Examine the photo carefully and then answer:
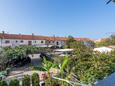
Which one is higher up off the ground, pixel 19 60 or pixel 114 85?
pixel 114 85

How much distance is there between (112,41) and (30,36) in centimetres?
3290

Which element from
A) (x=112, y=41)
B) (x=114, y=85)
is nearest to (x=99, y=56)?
(x=114, y=85)

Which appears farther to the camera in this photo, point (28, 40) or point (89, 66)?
point (28, 40)

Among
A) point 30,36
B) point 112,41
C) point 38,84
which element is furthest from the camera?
point 30,36

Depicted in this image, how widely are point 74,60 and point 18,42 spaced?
64.9 meters

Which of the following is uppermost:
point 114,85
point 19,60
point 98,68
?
point 114,85

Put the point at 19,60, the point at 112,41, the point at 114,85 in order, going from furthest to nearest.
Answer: the point at 112,41, the point at 19,60, the point at 114,85

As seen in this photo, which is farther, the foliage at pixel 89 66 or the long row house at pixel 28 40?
the long row house at pixel 28 40

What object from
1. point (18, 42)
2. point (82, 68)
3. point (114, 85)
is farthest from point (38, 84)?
point (18, 42)

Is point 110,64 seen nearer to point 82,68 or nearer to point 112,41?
point 82,68

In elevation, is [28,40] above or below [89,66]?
below

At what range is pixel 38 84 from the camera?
20.1 metres

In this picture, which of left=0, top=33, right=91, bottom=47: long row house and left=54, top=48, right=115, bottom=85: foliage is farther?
left=0, top=33, right=91, bottom=47: long row house

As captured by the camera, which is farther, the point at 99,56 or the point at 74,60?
the point at 74,60
